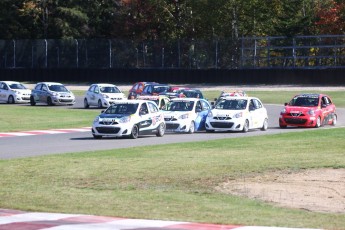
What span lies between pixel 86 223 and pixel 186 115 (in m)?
23.6

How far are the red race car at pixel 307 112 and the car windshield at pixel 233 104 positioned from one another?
261cm

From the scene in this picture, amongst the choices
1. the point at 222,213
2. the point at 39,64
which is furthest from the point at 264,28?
the point at 222,213

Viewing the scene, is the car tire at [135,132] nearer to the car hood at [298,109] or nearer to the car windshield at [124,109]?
the car windshield at [124,109]

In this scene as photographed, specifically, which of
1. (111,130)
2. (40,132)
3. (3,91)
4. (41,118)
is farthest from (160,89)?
(111,130)

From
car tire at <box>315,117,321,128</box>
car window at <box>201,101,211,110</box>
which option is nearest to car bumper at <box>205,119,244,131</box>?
car window at <box>201,101,211,110</box>

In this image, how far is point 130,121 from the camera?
3347 centimetres

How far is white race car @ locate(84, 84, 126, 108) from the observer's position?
5538 centimetres

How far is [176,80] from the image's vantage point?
74.2 metres

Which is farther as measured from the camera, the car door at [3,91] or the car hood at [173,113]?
the car door at [3,91]

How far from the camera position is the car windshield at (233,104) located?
3784 cm

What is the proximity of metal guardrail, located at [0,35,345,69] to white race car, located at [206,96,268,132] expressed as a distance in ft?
107

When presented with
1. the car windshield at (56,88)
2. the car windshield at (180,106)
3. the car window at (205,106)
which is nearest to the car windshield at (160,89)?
the car windshield at (56,88)

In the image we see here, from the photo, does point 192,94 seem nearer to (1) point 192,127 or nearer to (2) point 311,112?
(2) point 311,112

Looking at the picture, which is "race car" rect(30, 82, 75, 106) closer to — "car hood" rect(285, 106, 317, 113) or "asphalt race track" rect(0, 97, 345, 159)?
"car hood" rect(285, 106, 317, 113)
